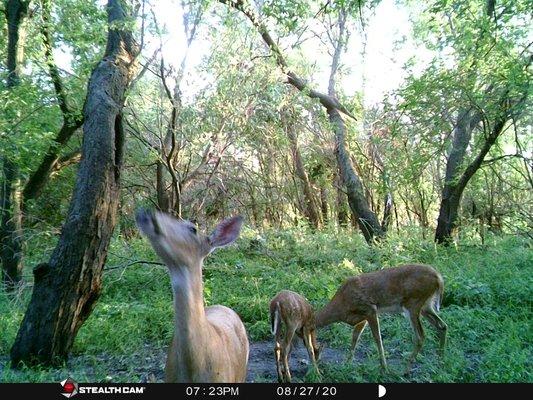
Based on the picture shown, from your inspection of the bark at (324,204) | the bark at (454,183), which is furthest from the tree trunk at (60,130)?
the bark at (324,204)

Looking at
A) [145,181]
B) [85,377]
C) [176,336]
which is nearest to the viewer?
[176,336]

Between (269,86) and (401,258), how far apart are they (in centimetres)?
520

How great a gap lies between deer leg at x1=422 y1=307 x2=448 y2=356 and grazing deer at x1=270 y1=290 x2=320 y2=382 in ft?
4.42

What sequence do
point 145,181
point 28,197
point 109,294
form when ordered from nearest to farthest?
1. point 109,294
2. point 28,197
3. point 145,181

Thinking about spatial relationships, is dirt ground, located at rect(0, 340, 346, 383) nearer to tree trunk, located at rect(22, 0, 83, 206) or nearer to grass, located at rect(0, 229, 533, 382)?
grass, located at rect(0, 229, 533, 382)

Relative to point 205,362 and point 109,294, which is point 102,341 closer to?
point 109,294

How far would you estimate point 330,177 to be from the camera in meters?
17.7

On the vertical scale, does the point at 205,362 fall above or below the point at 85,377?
above

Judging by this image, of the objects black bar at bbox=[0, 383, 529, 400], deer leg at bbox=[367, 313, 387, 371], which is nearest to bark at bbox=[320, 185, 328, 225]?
deer leg at bbox=[367, 313, 387, 371]

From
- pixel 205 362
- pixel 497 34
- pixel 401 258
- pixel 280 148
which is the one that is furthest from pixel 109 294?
pixel 280 148

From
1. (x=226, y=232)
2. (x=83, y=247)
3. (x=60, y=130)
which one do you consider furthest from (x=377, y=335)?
(x=60, y=130)

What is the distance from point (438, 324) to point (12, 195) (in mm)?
6831

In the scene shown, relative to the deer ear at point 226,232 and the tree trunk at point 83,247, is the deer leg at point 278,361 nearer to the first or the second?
the tree trunk at point 83,247

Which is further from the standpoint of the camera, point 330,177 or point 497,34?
point 330,177
